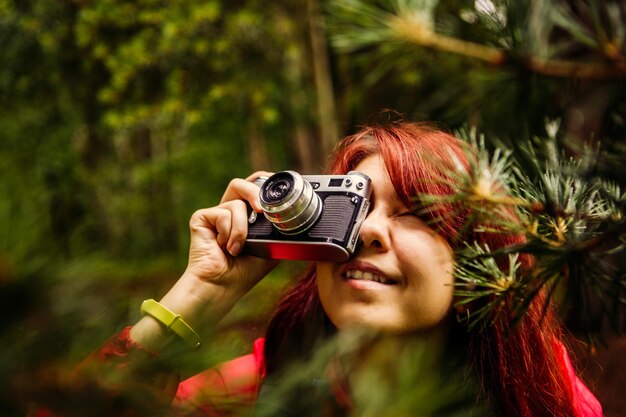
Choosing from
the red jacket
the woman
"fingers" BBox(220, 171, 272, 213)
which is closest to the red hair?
the woman

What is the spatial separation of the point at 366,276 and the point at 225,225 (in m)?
0.29

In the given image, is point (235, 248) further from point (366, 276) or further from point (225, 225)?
point (366, 276)

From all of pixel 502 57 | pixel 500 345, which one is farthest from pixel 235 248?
pixel 502 57

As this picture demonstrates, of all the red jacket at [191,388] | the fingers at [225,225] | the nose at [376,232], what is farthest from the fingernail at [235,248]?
the red jacket at [191,388]

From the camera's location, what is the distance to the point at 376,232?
31.9 inches

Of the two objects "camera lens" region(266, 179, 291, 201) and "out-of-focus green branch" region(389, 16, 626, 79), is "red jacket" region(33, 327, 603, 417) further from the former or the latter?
"camera lens" region(266, 179, 291, 201)

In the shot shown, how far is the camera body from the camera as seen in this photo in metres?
0.82

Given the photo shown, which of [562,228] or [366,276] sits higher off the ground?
[562,228]

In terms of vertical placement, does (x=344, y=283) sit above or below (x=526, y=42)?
below

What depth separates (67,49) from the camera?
9.59 feet

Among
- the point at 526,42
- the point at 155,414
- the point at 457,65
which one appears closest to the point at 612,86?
the point at 526,42

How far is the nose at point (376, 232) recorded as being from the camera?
0.81 meters

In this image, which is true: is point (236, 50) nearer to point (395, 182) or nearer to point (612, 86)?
point (395, 182)

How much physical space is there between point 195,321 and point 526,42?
0.42 m
